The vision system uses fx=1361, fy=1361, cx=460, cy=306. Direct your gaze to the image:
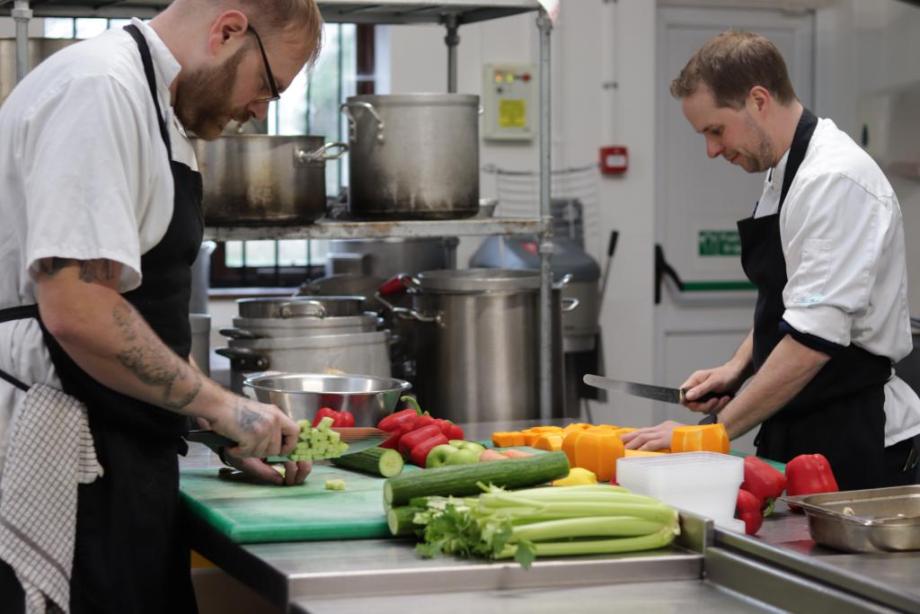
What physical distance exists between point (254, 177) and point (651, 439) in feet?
4.23

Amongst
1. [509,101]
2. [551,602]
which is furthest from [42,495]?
[509,101]

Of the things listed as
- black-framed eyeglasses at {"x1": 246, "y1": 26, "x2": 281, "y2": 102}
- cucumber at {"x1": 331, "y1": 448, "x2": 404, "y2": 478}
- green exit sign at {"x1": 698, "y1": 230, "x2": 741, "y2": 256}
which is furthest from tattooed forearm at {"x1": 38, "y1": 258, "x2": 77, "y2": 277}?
green exit sign at {"x1": 698, "y1": 230, "x2": 741, "y2": 256}

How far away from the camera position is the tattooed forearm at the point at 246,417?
2.00 m

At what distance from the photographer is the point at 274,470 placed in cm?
235

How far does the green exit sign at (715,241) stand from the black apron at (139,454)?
4.46 meters

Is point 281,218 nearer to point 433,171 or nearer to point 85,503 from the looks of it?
point 433,171

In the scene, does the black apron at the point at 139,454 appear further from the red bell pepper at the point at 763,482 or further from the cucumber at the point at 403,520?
the red bell pepper at the point at 763,482

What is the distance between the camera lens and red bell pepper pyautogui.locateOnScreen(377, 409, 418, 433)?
8.33ft

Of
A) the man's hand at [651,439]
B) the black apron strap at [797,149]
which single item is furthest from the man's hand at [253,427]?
the black apron strap at [797,149]

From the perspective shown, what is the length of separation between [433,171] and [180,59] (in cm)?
154

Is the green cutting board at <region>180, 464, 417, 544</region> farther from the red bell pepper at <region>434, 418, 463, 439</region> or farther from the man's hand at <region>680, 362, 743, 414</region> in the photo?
the man's hand at <region>680, 362, 743, 414</region>

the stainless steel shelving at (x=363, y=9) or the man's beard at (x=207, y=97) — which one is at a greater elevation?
the stainless steel shelving at (x=363, y=9)

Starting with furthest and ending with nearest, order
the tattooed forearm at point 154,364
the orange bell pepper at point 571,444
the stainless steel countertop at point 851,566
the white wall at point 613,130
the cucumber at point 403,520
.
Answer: the white wall at point 613,130 → the orange bell pepper at point 571,444 → the cucumber at point 403,520 → the tattooed forearm at point 154,364 → the stainless steel countertop at point 851,566

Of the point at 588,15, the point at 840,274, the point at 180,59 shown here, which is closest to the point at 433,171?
the point at 840,274
